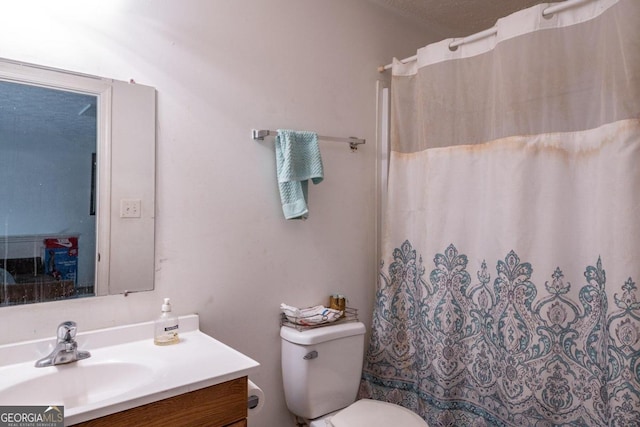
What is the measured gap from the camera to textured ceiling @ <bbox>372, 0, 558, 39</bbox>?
6.91 ft

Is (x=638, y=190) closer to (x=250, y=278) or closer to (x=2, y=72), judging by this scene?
(x=250, y=278)

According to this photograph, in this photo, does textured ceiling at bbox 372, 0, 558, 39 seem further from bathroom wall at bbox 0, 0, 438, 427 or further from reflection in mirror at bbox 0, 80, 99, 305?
reflection in mirror at bbox 0, 80, 99, 305

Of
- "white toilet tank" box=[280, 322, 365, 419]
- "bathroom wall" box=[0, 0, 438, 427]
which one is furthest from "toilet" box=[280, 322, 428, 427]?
"bathroom wall" box=[0, 0, 438, 427]

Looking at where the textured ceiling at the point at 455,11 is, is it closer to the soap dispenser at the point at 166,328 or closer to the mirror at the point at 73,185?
the mirror at the point at 73,185

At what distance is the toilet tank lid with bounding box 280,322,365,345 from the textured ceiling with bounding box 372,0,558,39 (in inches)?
64.3

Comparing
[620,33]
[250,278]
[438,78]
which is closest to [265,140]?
[250,278]

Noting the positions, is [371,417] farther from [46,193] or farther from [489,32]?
[489,32]

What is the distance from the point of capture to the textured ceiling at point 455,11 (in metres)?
2.11

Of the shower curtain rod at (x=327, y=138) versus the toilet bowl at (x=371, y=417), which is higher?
the shower curtain rod at (x=327, y=138)

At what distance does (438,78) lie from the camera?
6.01 ft

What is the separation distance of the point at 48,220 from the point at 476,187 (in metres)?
1.56

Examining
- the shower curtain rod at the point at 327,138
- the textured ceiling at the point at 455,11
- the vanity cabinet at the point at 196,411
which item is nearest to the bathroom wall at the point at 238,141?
the shower curtain rod at the point at 327,138

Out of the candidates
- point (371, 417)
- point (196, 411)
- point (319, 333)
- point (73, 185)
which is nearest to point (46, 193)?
point (73, 185)

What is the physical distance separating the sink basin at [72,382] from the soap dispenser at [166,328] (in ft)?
0.50
